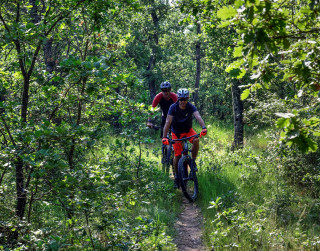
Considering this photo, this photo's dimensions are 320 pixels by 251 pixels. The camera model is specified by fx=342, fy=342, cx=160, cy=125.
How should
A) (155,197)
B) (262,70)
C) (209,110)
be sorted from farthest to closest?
(209,110) → (155,197) → (262,70)

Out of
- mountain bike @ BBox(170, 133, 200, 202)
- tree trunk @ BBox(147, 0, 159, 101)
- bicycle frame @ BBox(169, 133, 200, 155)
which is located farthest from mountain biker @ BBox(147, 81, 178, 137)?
tree trunk @ BBox(147, 0, 159, 101)

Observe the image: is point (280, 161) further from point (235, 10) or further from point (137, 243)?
point (235, 10)

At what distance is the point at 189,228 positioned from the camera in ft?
20.5

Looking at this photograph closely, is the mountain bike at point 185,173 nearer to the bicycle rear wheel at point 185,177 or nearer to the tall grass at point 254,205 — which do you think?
the bicycle rear wheel at point 185,177

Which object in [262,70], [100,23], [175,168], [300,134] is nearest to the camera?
[300,134]

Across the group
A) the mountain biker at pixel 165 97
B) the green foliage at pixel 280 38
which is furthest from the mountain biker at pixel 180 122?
the green foliage at pixel 280 38

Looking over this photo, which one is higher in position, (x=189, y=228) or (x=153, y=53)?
(x=153, y=53)

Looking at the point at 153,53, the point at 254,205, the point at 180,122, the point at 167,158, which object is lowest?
the point at 254,205

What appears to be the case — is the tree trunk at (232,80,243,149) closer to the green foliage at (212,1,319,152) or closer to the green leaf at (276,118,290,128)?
the green foliage at (212,1,319,152)

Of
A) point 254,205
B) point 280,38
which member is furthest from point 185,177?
point 280,38

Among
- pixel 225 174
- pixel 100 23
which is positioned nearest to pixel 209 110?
pixel 225 174

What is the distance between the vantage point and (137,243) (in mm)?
4074

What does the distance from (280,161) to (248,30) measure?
18.8 ft

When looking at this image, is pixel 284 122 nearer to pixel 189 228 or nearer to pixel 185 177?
pixel 189 228
